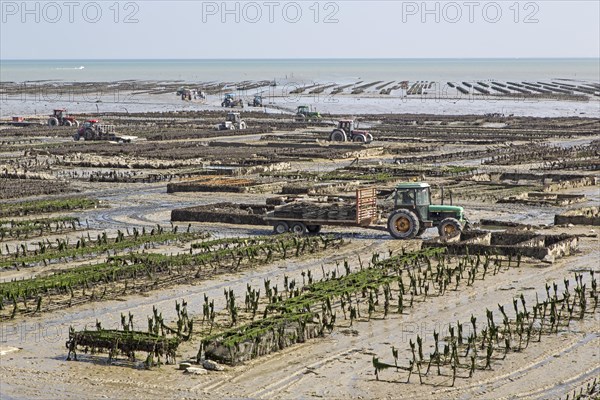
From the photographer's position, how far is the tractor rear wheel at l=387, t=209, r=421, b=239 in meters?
29.7

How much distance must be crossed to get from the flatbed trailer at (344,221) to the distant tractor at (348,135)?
35.2 m

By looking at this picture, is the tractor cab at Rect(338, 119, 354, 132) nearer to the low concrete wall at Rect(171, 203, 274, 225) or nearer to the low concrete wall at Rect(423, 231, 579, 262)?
the low concrete wall at Rect(171, 203, 274, 225)

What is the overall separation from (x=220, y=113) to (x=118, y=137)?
30533mm

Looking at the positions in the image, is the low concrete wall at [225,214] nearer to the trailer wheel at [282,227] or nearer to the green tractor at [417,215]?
the trailer wheel at [282,227]

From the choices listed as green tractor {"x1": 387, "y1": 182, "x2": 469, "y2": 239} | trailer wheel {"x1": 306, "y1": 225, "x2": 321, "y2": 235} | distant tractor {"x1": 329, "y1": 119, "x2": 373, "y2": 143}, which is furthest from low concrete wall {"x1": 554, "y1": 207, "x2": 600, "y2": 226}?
distant tractor {"x1": 329, "y1": 119, "x2": 373, "y2": 143}

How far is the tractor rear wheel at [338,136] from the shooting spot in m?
66.6

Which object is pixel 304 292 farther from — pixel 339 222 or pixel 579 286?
pixel 339 222

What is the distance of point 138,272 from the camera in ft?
80.2

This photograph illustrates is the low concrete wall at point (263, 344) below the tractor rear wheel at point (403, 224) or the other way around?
below

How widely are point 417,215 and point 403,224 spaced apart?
0.50 metres

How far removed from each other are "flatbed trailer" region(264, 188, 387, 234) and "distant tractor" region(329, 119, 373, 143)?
1387 inches

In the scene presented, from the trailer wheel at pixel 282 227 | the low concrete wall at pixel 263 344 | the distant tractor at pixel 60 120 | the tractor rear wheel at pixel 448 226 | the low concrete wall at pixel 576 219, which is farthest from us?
the distant tractor at pixel 60 120

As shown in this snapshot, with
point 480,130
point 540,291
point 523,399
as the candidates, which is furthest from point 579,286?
point 480,130

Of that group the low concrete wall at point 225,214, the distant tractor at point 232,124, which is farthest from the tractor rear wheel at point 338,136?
the low concrete wall at point 225,214
